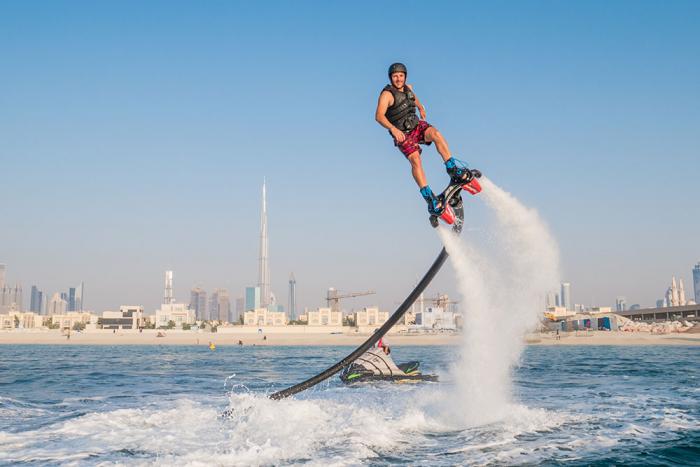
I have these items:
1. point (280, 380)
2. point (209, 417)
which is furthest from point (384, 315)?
point (209, 417)

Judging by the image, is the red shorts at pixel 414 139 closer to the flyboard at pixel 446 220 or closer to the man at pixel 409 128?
the man at pixel 409 128

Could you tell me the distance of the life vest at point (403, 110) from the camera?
10555mm

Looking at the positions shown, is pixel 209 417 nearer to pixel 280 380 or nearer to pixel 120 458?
pixel 120 458

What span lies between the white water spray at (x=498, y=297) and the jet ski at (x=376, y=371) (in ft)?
36.9

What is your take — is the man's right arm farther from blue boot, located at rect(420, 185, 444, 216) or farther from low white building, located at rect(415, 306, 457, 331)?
low white building, located at rect(415, 306, 457, 331)

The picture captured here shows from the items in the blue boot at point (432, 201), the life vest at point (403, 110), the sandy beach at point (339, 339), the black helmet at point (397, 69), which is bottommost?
the sandy beach at point (339, 339)

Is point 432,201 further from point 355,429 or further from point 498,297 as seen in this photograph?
point 355,429

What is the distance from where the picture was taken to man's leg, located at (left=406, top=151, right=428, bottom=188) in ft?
35.4

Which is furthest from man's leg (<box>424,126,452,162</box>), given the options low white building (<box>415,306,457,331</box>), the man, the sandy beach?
low white building (<box>415,306,457,331</box>)

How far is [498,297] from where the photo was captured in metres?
12.5

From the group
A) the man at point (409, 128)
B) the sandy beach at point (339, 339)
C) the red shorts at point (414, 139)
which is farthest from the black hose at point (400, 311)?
the sandy beach at point (339, 339)

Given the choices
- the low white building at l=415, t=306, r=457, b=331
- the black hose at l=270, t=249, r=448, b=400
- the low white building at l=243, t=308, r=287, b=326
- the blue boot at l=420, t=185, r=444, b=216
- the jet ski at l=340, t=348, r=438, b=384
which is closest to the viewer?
the blue boot at l=420, t=185, r=444, b=216

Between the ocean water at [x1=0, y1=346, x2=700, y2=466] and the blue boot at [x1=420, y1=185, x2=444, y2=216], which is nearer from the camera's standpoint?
the ocean water at [x1=0, y1=346, x2=700, y2=466]

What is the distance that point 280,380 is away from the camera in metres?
28.3
